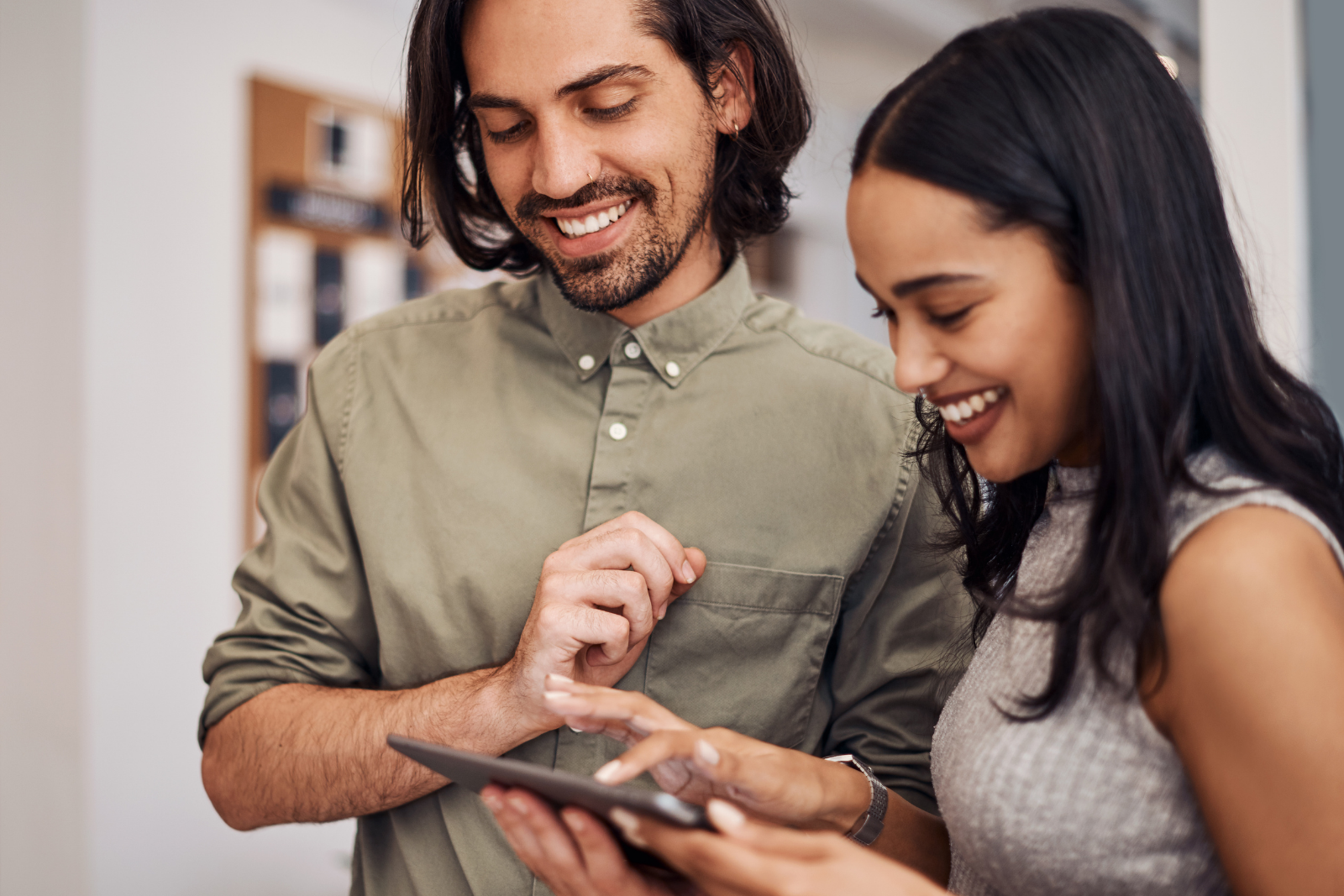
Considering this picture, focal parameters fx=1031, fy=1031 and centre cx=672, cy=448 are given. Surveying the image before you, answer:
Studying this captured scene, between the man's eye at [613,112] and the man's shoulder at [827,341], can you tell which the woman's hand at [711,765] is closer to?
the man's shoulder at [827,341]

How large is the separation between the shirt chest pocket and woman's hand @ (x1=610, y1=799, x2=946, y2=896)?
1.60 ft

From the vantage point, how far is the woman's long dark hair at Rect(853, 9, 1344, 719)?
0.85 metres

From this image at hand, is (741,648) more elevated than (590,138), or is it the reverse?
(590,138)

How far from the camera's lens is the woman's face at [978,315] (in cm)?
87

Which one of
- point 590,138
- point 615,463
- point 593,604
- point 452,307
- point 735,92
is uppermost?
point 735,92

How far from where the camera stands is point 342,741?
1.28 meters

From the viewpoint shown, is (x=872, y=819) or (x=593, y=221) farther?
(x=593, y=221)

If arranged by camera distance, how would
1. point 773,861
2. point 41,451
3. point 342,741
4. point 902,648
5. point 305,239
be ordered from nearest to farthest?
point 773,861
point 342,741
point 902,648
point 41,451
point 305,239

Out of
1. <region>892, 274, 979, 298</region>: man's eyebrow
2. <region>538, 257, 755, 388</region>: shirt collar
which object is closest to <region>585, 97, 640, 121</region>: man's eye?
<region>538, 257, 755, 388</region>: shirt collar

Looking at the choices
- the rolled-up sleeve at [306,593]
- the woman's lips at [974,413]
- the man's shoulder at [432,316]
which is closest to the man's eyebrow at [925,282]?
the woman's lips at [974,413]

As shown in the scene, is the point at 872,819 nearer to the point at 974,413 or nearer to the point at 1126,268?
the point at 974,413

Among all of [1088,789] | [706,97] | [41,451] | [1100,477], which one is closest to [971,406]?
[1100,477]

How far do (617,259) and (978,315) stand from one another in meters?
0.59

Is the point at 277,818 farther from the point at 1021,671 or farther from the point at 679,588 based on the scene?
the point at 1021,671
